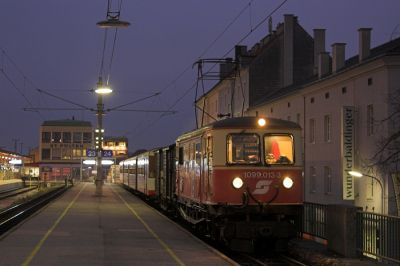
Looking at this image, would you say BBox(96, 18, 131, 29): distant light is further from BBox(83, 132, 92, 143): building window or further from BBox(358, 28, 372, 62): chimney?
BBox(83, 132, 92, 143): building window

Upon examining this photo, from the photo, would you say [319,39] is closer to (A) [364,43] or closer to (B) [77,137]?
(A) [364,43]

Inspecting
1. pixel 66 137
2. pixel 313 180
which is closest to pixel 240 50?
pixel 313 180

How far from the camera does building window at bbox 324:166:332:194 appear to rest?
Result: 34.6 m

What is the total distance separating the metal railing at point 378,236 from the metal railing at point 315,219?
2.20 meters

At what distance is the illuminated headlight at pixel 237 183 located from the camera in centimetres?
1616

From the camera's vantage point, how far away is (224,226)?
1608 cm

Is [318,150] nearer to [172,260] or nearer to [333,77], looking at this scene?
[333,77]

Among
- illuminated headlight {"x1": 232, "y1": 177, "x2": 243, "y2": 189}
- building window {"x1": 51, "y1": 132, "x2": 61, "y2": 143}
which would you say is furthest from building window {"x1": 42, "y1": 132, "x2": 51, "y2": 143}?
illuminated headlight {"x1": 232, "y1": 177, "x2": 243, "y2": 189}

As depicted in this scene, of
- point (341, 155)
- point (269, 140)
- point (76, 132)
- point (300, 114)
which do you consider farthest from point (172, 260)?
point (76, 132)

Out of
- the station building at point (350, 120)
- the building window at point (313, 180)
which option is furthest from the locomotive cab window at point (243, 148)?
the building window at point (313, 180)

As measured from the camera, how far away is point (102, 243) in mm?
16609

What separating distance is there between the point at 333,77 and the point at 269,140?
58.7 feet

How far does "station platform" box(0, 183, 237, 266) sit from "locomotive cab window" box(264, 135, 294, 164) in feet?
8.70

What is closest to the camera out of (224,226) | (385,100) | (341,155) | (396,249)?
(396,249)
